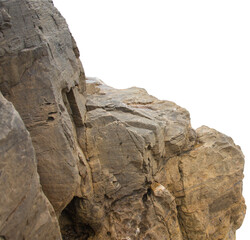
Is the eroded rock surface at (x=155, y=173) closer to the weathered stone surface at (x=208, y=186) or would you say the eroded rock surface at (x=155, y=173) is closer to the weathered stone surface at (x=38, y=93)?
the weathered stone surface at (x=208, y=186)

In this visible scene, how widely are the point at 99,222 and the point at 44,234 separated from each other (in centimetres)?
304

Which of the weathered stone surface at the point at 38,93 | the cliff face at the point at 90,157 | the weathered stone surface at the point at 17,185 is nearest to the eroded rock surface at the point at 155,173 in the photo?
the cliff face at the point at 90,157

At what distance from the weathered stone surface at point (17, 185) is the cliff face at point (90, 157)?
0.07 ft

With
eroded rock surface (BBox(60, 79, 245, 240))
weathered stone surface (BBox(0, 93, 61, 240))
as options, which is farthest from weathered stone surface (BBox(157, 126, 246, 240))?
weathered stone surface (BBox(0, 93, 61, 240))

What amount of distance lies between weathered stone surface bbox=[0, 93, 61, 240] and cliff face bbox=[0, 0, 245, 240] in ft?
0.07

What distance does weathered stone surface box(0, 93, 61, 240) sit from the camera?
6.62 meters

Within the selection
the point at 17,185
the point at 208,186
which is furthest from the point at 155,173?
the point at 17,185

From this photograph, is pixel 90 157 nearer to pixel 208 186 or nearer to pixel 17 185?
pixel 17 185

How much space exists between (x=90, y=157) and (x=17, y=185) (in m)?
3.86

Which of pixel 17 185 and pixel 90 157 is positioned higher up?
pixel 17 185

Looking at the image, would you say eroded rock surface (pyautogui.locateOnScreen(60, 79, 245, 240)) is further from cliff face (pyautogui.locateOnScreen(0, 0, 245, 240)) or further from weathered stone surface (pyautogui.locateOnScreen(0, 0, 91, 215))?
weathered stone surface (pyautogui.locateOnScreen(0, 0, 91, 215))

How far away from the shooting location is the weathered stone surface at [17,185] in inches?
261

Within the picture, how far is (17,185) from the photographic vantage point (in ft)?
22.6

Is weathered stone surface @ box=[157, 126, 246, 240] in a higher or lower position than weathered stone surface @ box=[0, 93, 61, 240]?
lower
